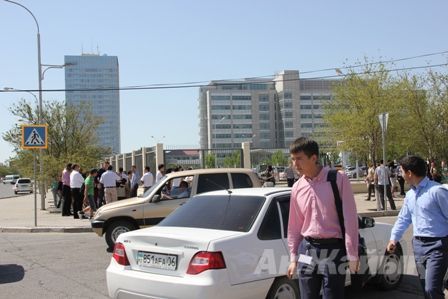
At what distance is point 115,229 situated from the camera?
11766 millimetres

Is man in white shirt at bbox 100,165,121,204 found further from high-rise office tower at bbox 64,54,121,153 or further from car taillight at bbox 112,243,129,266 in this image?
high-rise office tower at bbox 64,54,121,153

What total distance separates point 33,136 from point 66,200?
4569 millimetres

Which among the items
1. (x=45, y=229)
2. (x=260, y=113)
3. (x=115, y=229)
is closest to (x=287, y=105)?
(x=260, y=113)

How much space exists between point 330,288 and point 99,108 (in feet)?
304

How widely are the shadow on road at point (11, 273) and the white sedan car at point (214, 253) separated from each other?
372 centimetres

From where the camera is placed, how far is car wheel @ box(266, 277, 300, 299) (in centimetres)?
563

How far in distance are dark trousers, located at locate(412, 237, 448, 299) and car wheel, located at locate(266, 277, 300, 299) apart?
137 cm

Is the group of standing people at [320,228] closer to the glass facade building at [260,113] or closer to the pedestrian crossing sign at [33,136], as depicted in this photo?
the pedestrian crossing sign at [33,136]

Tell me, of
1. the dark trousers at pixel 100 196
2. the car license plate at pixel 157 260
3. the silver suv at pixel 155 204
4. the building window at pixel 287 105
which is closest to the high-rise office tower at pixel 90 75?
the dark trousers at pixel 100 196

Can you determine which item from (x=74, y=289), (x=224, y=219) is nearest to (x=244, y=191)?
(x=224, y=219)

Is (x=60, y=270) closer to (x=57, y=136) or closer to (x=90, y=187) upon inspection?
(x=90, y=187)

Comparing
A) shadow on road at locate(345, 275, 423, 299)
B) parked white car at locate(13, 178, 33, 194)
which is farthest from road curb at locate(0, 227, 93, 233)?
parked white car at locate(13, 178, 33, 194)

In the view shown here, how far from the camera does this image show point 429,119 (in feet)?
107

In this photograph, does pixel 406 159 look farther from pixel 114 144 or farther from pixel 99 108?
pixel 114 144
